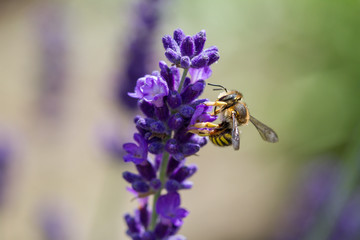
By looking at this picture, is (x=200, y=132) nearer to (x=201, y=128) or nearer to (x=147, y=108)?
(x=201, y=128)

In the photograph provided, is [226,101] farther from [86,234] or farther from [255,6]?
[255,6]

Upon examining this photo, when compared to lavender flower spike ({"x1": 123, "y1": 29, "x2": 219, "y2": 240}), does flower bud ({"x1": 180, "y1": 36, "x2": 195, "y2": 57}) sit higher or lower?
higher

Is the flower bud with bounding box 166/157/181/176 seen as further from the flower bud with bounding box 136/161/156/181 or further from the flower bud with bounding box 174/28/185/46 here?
the flower bud with bounding box 174/28/185/46

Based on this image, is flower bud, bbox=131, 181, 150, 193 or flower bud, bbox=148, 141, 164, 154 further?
flower bud, bbox=131, 181, 150, 193

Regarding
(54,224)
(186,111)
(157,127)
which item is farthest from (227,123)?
(54,224)

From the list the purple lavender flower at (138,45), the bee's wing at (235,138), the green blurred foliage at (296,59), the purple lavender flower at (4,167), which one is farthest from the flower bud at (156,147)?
the green blurred foliage at (296,59)

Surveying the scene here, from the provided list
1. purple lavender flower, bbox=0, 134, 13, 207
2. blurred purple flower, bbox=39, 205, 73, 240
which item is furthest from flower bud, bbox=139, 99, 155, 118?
blurred purple flower, bbox=39, 205, 73, 240

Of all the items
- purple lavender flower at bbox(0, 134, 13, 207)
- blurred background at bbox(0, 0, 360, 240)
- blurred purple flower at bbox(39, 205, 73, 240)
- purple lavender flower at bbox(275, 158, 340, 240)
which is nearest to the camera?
purple lavender flower at bbox(0, 134, 13, 207)

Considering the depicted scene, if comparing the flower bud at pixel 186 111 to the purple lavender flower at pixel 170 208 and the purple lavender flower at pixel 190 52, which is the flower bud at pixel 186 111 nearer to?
the purple lavender flower at pixel 190 52
